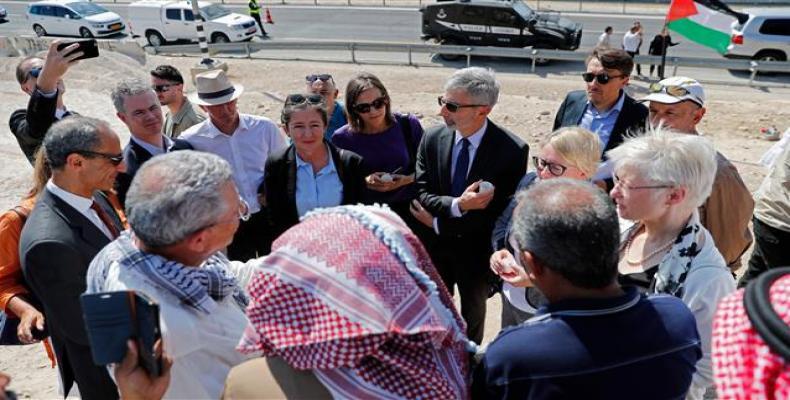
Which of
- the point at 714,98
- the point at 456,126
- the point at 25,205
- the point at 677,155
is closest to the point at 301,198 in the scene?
the point at 456,126

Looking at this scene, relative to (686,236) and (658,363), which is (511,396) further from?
(686,236)

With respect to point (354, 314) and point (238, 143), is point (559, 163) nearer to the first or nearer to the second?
point (354, 314)

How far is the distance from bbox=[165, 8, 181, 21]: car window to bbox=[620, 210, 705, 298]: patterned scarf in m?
22.0

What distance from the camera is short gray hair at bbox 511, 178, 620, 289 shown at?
194cm

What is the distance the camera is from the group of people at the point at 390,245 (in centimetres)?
174

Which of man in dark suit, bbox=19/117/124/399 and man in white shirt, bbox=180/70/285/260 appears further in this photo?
man in white shirt, bbox=180/70/285/260

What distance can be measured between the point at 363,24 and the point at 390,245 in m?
25.6

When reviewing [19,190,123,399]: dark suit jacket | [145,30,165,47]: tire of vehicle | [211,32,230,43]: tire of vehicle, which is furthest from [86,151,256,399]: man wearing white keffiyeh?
[145,30,165,47]: tire of vehicle

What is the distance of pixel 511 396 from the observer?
6.36 feet

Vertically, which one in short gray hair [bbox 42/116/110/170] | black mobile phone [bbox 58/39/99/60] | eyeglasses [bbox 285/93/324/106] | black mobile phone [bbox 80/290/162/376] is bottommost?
black mobile phone [bbox 80/290/162/376]

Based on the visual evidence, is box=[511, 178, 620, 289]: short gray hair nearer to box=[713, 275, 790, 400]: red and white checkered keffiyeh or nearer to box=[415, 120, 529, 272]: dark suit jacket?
box=[713, 275, 790, 400]: red and white checkered keffiyeh

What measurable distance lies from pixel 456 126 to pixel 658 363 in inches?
94.3

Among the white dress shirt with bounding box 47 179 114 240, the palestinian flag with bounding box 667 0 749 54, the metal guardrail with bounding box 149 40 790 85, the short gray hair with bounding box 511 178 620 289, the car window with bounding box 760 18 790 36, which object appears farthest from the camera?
the car window with bounding box 760 18 790 36

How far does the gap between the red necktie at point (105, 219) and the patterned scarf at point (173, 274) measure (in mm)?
923
